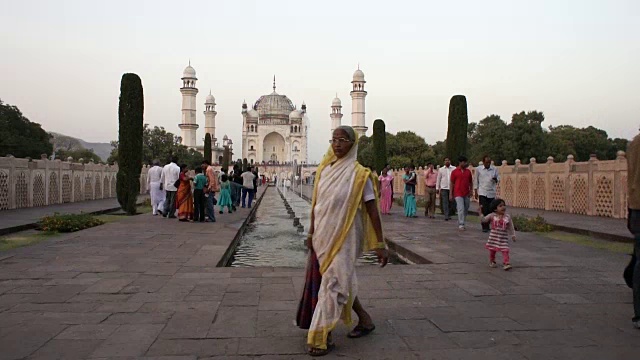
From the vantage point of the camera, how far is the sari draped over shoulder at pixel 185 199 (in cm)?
1118

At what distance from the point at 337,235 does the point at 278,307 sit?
1.21 m

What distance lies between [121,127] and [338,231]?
11.6 meters

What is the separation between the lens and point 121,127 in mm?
13391

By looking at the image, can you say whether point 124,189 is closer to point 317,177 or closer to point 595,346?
point 317,177

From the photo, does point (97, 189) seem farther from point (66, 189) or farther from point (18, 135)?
point (18, 135)

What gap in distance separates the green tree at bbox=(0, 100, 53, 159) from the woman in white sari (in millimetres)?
39688

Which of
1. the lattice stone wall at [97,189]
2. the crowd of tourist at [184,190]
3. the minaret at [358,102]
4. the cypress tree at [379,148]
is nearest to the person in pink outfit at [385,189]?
the crowd of tourist at [184,190]

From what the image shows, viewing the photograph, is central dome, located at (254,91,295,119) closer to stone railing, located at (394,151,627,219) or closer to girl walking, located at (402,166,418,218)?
stone railing, located at (394,151,627,219)

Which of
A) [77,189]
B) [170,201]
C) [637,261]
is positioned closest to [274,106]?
[77,189]

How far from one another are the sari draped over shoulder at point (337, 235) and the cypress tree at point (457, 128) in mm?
12054

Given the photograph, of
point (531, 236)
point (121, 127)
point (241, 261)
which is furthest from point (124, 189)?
point (531, 236)

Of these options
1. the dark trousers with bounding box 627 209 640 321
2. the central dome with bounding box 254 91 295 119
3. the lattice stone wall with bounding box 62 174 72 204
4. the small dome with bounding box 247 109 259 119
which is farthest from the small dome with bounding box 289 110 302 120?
the dark trousers with bounding box 627 209 640 321

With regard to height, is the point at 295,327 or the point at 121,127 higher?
the point at 121,127

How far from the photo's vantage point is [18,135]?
38.8 m
